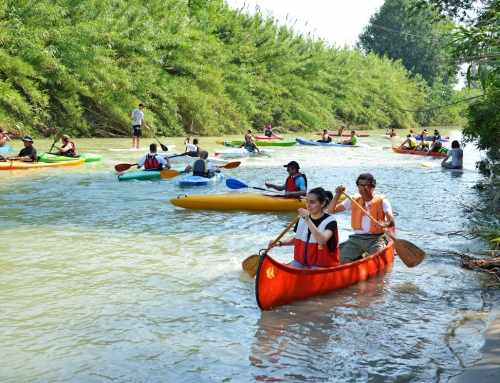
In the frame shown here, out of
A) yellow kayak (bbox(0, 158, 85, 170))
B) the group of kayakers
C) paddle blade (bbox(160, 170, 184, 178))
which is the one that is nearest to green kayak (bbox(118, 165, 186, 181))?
paddle blade (bbox(160, 170, 184, 178))

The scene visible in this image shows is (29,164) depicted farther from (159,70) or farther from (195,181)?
(159,70)

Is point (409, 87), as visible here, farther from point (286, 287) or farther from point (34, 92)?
point (286, 287)

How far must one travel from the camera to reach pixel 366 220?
6848 mm

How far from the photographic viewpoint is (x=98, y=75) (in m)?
24.7

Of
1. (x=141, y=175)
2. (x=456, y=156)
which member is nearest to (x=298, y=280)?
(x=141, y=175)

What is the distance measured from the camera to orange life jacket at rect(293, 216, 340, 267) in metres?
5.86

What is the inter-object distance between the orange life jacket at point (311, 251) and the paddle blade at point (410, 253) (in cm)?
99

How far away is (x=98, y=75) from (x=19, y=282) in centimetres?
1959

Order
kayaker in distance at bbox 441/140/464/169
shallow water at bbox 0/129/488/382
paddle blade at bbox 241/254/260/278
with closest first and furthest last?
1. shallow water at bbox 0/129/488/382
2. paddle blade at bbox 241/254/260/278
3. kayaker in distance at bbox 441/140/464/169

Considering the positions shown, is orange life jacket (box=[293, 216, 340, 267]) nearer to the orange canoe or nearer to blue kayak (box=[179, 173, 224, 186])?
the orange canoe

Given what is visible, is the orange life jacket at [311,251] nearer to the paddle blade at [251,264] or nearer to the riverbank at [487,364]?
the paddle blade at [251,264]

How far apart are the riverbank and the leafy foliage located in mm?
19190

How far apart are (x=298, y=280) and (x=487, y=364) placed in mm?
1780

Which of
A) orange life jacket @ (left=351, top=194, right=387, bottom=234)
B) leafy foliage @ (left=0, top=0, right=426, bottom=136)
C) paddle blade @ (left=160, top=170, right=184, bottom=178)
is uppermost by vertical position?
leafy foliage @ (left=0, top=0, right=426, bottom=136)
